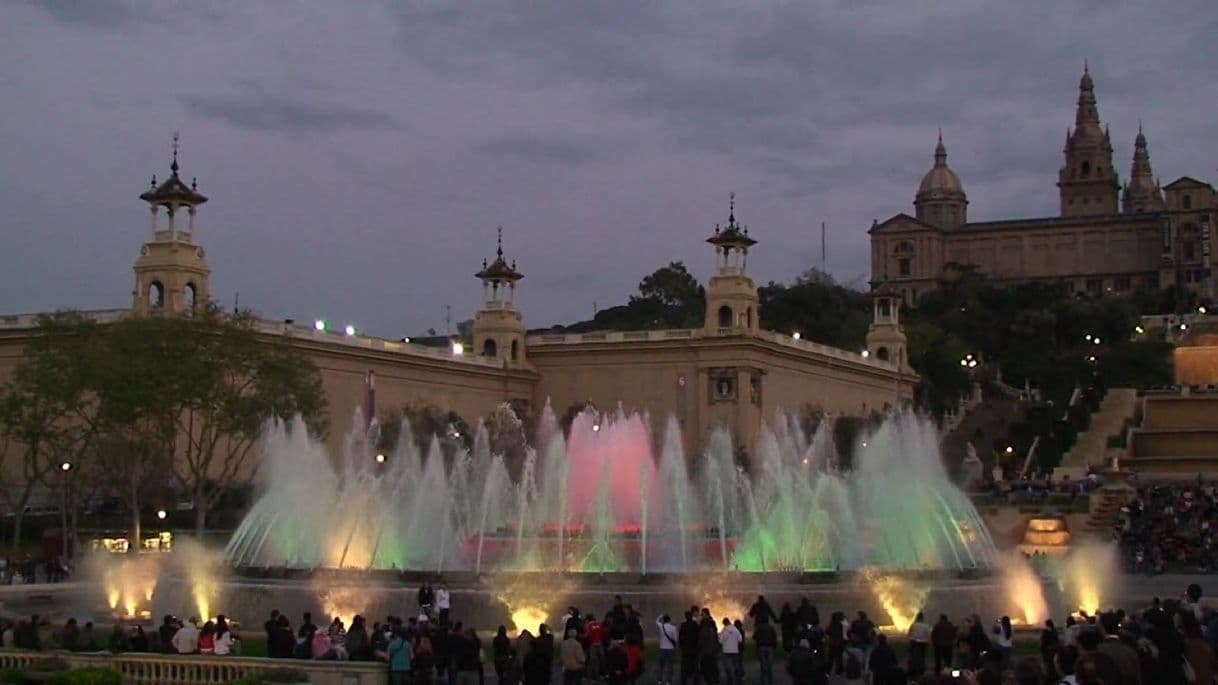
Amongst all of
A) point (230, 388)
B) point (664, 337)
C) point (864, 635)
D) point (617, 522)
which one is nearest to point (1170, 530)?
point (617, 522)

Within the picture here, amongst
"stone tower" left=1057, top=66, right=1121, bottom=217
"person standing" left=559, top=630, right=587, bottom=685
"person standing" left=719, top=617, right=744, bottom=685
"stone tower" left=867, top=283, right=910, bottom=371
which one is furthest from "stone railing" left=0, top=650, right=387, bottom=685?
"stone tower" left=1057, top=66, right=1121, bottom=217

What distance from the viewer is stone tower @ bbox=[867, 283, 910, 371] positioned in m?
101

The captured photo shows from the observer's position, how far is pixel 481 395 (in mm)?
83500

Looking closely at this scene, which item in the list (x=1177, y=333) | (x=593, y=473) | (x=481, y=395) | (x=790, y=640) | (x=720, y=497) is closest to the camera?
(x=790, y=640)

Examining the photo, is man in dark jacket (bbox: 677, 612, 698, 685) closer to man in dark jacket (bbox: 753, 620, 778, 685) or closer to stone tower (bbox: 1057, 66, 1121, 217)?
man in dark jacket (bbox: 753, 620, 778, 685)

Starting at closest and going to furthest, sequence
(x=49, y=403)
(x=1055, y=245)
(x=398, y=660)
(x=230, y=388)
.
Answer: (x=398, y=660)
(x=49, y=403)
(x=230, y=388)
(x=1055, y=245)

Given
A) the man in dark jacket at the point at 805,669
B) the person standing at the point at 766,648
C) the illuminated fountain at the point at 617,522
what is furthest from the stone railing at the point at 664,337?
the man in dark jacket at the point at 805,669

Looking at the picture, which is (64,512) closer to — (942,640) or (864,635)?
(864,635)

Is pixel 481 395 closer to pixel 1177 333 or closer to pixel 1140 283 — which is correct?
pixel 1177 333

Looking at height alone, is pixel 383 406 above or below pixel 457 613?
above

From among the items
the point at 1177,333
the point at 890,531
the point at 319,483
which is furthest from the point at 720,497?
the point at 1177,333

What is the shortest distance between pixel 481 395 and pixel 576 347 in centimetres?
602

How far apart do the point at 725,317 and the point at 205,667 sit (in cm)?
6485

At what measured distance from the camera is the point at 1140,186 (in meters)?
187
